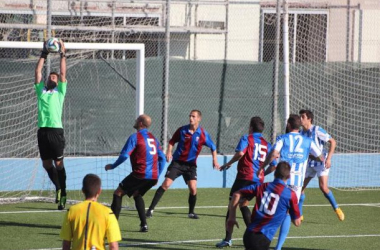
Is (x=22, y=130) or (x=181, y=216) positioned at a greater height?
(x=22, y=130)

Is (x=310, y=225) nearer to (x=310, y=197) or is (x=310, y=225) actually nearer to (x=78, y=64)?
(x=310, y=197)

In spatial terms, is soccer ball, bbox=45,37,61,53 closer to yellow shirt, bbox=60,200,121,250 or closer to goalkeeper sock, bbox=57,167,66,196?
goalkeeper sock, bbox=57,167,66,196

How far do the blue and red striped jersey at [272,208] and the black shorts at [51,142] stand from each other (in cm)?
600

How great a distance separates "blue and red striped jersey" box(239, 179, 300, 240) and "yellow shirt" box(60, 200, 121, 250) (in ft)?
6.21

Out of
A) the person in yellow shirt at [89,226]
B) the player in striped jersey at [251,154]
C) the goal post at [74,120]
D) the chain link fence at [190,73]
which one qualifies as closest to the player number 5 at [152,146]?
the player in striped jersey at [251,154]

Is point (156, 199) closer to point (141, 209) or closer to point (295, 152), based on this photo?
point (141, 209)

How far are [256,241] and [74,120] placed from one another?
10.1m

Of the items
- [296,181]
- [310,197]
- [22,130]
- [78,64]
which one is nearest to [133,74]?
[78,64]

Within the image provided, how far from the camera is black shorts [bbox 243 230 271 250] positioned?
854cm

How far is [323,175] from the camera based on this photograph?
14531 mm

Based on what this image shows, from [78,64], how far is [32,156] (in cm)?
225

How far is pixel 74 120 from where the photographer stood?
18.1 metres

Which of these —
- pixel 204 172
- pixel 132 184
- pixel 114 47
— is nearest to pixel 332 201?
pixel 132 184

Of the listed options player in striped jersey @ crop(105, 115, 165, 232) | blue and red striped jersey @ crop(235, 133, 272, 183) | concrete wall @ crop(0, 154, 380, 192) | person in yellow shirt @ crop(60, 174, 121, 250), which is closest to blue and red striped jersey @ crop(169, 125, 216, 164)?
player in striped jersey @ crop(105, 115, 165, 232)
